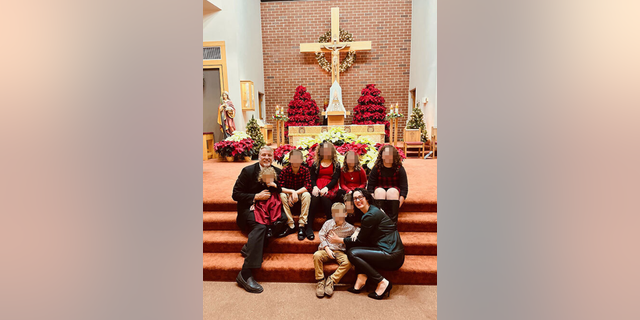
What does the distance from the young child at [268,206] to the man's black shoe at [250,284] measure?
18.3 inches

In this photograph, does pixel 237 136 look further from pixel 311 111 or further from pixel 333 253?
pixel 333 253

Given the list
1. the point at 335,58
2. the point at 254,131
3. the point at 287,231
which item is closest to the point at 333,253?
the point at 287,231

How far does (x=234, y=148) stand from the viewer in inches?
290

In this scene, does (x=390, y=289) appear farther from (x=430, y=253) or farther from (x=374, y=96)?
(x=374, y=96)

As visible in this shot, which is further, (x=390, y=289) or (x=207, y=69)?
(x=207, y=69)

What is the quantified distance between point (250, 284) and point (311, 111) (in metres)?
7.92

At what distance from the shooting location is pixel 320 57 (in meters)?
10.6

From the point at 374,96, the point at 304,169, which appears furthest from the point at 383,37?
the point at 304,169

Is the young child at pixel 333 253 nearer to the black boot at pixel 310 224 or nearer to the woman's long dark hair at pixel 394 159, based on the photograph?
the black boot at pixel 310 224

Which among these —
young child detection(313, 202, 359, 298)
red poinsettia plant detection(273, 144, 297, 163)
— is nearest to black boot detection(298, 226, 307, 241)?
young child detection(313, 202, 359, 298)

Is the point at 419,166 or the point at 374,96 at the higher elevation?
the point at 374,96
